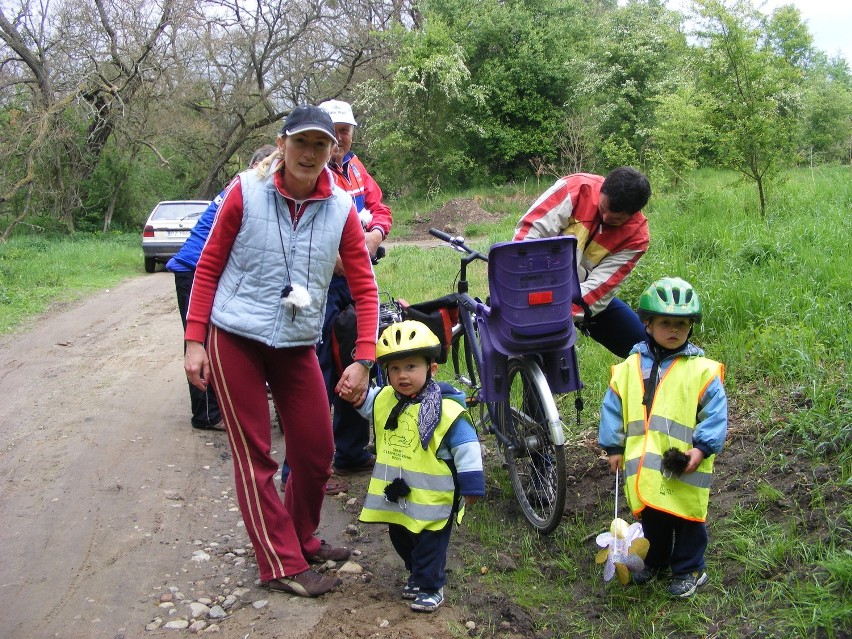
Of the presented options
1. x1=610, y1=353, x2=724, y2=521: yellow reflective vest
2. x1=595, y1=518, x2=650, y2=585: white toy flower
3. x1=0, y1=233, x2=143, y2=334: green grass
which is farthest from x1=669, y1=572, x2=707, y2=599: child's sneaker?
x1=0, y1=233, x2=143, y2=334: green grass

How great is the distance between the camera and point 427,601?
3773mm

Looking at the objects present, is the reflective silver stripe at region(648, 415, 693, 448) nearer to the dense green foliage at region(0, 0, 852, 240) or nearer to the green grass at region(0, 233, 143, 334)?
the green grass at region(0, 233, 143, 334)

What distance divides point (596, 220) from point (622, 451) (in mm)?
1680

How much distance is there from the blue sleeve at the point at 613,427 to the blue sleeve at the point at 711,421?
13.9 inches

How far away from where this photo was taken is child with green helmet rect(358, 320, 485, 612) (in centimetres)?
373

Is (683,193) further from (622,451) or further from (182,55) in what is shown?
(182,55)

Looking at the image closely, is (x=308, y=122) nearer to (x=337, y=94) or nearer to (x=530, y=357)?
(x=530, y=357)

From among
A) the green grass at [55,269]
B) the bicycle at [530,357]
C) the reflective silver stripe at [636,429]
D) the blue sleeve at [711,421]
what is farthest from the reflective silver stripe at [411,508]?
the green grass at [55,269]

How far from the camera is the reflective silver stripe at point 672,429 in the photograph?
141 inches

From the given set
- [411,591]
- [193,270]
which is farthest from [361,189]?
[411,591]

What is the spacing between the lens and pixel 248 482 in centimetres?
380

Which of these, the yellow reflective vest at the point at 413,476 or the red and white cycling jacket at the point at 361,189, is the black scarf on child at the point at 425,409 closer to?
the yellow reflective vest at the point at 413,476

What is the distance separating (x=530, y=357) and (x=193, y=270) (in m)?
2.78

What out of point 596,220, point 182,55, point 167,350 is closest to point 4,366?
point 167,350
